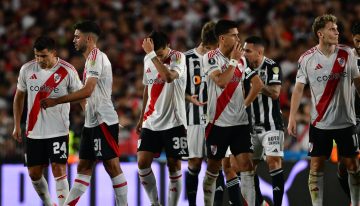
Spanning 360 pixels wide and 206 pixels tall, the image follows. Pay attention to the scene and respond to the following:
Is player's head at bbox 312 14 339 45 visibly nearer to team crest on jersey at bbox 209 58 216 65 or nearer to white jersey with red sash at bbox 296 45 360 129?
white jersey with red sash at bbox 296 45 360 129

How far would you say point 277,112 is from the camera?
11617 mm

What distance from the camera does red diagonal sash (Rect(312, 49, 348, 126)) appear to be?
409 inches

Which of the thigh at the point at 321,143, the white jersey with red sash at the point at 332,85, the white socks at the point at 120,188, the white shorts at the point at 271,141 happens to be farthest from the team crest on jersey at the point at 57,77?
the thigh at the point at 321,143

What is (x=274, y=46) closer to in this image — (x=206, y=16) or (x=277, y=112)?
(x=206, y=16)

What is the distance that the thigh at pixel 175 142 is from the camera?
1095cm

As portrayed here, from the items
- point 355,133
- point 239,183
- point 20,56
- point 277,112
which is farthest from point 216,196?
point 20,56

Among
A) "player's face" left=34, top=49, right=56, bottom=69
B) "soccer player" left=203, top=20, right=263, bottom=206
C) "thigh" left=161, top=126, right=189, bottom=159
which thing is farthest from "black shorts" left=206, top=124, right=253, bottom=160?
"player's face" left=34, top=49, right=56, bottom=69

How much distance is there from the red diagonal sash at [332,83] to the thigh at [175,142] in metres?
1.71

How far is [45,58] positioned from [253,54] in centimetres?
274

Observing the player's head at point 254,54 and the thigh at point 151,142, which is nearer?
the thigh at point 151,142

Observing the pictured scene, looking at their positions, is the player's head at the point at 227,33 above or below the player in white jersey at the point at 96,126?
above

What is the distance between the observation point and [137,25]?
20.2 metres

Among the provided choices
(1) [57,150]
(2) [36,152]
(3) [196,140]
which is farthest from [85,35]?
(3) [196,140]

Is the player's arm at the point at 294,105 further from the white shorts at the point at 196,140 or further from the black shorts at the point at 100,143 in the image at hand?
the black shorts at the point at 100,143
